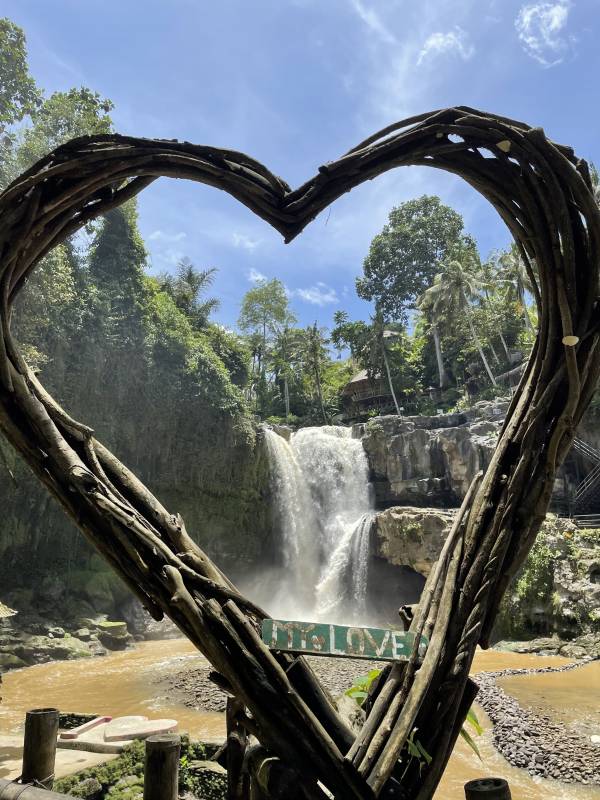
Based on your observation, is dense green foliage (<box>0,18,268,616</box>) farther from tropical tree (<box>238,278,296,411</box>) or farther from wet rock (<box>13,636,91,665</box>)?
tropical tree (<box>238,278,296,411</box>)

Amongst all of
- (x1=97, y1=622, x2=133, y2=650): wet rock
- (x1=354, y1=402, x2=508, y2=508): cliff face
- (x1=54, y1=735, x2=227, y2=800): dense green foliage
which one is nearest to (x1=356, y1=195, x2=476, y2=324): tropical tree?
(x1=354, y1=402, x2=508, y2=508): cliff face

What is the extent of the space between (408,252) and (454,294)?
361 inches

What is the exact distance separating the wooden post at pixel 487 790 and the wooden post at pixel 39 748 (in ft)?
10.0

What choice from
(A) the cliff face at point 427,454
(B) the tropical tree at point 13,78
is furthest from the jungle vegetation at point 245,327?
(A) the cliff face at point 427,454

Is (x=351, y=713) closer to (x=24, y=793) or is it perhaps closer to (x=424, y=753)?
(x=424, y=753)

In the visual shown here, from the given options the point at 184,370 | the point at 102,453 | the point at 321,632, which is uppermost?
the point at 184,370

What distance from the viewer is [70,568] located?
15.4 m

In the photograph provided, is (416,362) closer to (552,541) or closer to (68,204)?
(552,541)

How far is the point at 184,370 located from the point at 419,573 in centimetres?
1012

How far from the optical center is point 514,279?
90.0 feet

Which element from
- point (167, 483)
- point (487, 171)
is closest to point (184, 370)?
point (167, 483)

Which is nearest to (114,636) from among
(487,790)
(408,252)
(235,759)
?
(235,759)

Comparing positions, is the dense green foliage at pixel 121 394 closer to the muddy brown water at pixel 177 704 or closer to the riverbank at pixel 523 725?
the muddy brown water at pixel 177 704

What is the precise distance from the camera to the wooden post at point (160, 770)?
225 cm
